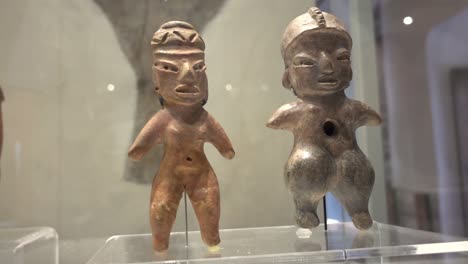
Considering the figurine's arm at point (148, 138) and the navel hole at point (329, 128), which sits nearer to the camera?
the figurine's arm at point (148, 138)

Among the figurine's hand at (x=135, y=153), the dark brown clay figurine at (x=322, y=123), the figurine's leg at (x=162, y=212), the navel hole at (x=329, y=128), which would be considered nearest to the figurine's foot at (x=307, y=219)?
the dark brown clay figurine at (x=322, y=123)

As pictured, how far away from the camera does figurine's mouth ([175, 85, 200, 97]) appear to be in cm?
113

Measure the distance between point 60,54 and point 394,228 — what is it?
3.98 ft

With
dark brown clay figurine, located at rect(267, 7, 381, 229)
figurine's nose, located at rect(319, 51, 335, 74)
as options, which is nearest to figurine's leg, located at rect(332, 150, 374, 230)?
dark brown clay figurine, located at rect(267, 7, 381, 229)

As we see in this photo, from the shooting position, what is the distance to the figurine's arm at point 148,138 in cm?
112

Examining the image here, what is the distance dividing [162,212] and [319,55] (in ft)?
1.88

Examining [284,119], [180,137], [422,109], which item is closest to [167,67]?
[180,137]

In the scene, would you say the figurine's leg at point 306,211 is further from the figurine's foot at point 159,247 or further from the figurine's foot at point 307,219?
the figurine's foot at point 159,247

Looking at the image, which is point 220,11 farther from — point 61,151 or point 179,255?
point 179,255

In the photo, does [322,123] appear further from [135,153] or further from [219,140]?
[135,153]

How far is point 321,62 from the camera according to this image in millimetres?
1188

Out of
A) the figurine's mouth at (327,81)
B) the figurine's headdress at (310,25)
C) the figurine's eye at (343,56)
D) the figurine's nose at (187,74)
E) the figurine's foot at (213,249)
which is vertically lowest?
the figurine's foot at (213,249)

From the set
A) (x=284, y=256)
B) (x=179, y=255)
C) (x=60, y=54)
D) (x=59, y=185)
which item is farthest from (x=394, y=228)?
(x=60, y=54)

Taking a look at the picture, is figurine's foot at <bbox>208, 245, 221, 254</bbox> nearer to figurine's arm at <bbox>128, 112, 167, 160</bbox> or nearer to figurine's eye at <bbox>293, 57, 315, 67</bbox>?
figurine's arm at <bbox>128, 112, 167, 160</bbox>
